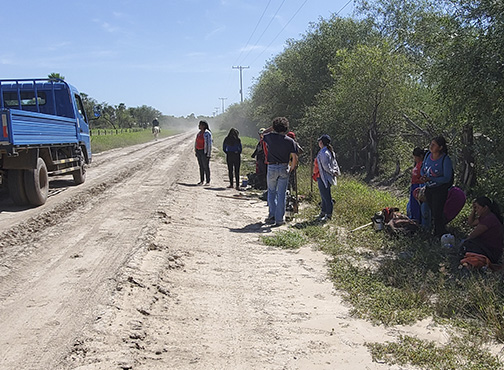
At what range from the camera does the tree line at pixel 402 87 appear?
6.32 m

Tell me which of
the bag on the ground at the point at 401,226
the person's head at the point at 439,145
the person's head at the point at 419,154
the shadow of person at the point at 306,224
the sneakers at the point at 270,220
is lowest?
the shadow of person at the point at 306,224

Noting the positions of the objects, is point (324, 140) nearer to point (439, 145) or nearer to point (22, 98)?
point (439, 145)

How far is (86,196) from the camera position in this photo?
421 inches

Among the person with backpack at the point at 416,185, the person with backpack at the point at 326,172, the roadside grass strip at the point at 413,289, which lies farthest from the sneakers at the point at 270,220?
the person with backpack at the point at 416,185

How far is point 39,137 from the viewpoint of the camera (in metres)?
9.88

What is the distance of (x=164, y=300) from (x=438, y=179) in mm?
4391

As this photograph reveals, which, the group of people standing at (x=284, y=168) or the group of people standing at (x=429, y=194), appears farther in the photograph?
the group of people standing at (x=284, y=168)

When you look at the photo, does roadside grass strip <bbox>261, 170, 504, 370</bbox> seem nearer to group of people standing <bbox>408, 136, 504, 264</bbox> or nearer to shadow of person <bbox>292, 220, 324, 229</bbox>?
shadow of person <bbox>292, 220, 324, 229</bbox>

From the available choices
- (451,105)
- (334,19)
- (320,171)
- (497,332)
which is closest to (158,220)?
(320,171)

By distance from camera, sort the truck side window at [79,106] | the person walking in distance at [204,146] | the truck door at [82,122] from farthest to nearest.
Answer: the truck side window at [79,106] → the truck door at [82,122] → the person walking in distance at [204,146]

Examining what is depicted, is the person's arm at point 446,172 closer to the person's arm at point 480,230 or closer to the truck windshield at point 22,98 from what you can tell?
the person's arm at point 480,230

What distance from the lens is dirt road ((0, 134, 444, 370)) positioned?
3.51 meters

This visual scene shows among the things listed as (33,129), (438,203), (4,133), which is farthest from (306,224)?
(33,129)

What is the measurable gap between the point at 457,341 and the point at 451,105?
166 inches
